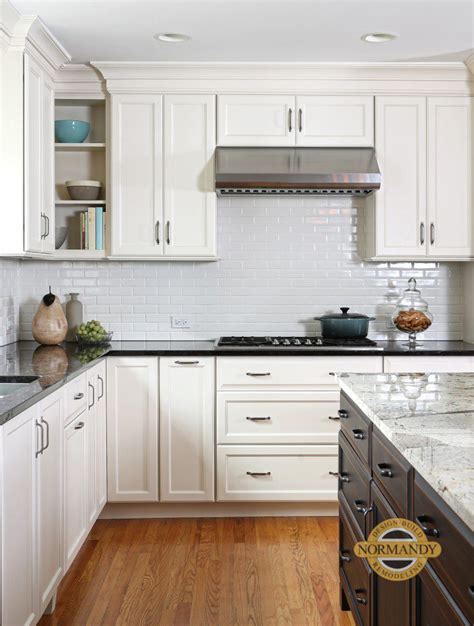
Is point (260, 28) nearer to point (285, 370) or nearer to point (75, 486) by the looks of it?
point (285, 370)

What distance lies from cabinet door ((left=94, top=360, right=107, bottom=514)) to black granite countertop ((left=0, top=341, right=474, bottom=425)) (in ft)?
0.43

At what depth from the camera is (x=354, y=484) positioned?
244 centimetres

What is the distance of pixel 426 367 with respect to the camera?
3965 millimetres

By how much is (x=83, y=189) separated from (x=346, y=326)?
1842mm

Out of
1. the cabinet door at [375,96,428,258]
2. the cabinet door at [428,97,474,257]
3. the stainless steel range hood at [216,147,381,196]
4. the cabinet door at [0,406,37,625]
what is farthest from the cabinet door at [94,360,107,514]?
the cabinet door at [428,97,474,257]

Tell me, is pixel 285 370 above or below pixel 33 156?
below

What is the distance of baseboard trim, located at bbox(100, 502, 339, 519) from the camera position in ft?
13.2

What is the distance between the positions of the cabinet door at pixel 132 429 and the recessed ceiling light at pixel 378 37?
6.84 feet

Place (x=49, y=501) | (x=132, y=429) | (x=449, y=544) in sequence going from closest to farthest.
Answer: (x=449, y=544) → (x=49, y=501) → (x=132, y=429)

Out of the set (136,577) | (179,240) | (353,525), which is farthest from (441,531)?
(179,240)

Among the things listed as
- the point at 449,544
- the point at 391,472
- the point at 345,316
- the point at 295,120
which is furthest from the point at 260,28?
the point at 449,544

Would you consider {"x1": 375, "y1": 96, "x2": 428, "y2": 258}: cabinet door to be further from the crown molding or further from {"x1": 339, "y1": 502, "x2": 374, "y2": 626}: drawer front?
{"x1": 339, "y1": 502, "x2": 374, "y2": 626}: drawer front

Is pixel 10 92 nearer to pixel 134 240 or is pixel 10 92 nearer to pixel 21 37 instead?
pixel 21 37

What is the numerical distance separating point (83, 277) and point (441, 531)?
3.45 meters
